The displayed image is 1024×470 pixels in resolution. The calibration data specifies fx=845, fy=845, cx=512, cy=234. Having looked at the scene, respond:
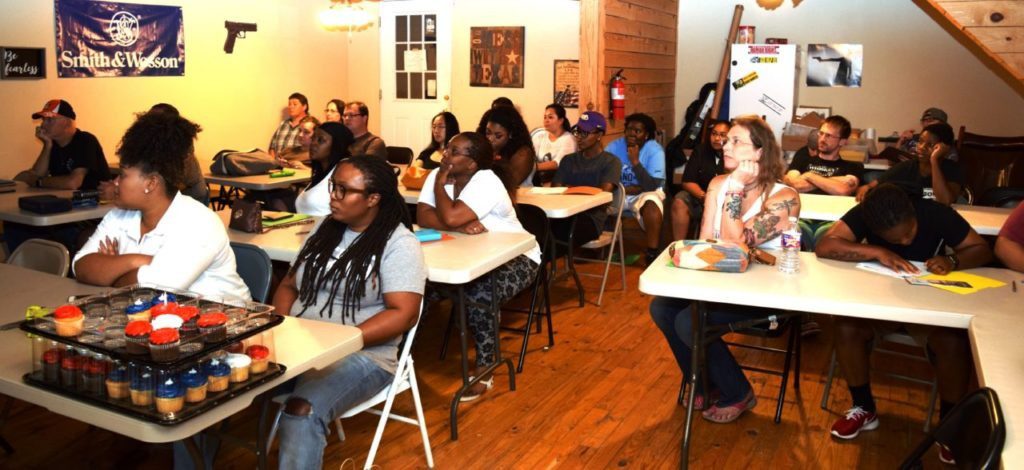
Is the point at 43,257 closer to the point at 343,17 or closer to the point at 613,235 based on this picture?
the point at 613,235

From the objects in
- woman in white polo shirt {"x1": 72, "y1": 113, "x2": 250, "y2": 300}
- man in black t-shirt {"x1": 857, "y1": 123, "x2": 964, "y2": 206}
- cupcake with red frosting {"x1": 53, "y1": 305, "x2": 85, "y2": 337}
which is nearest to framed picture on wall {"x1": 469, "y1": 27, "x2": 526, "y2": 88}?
man in black t-shirt {"x1": 857, "y1": 123, "x2": 964, "y2": 206}

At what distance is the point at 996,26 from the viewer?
4633 mm

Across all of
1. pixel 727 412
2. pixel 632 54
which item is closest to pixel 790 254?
pixel 727 412

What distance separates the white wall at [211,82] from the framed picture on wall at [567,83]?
9.48ft

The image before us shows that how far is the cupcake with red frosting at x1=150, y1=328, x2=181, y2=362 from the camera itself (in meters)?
1.79

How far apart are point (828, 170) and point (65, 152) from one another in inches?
190

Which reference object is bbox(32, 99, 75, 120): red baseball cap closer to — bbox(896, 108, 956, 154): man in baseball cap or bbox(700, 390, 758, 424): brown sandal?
bbox(700, 390, 758, 424): brown sandal

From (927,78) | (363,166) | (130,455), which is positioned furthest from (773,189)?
(927,78)

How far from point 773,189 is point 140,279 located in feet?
7.81

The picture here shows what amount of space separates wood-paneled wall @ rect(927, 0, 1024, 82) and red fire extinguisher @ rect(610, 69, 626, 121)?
283 cm

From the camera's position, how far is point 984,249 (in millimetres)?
3221

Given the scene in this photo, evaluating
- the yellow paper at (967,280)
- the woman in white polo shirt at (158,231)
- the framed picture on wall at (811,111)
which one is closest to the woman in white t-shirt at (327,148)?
the woman in white polo shirt at (158,231)

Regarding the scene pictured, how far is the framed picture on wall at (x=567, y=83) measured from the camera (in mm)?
9391

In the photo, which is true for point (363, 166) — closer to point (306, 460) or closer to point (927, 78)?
point (306, 460)
